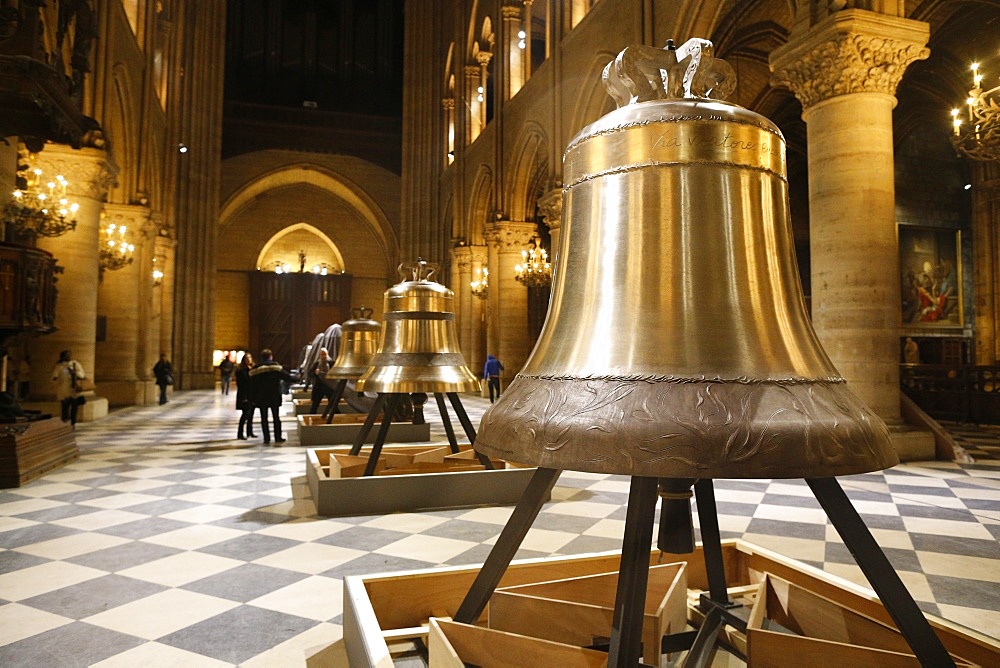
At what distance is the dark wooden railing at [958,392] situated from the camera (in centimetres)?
1109

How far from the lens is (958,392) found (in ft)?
37.6

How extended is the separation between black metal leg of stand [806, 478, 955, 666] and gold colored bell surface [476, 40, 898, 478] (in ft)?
0.34

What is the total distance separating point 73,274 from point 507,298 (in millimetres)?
10417

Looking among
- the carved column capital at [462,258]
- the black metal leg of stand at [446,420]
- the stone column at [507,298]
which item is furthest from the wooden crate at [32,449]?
the carved column capital at [462,258]

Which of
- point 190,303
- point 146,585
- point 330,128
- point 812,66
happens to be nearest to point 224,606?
point 146,585

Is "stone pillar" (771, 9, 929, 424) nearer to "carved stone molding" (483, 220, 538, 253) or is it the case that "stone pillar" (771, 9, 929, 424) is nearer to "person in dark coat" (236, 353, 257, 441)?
"person in dark coat" (236, 353, 257, 441)

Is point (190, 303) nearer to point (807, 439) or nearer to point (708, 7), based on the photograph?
point (708, 7)

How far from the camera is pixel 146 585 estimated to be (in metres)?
3.11

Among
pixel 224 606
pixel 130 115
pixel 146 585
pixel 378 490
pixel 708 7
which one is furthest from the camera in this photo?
pixel 130 115

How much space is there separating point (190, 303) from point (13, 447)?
19.2m

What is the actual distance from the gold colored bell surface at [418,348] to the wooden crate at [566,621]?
2.16 metres

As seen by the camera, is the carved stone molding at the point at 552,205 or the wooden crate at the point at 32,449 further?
the carved stone molding at the point at 552,205

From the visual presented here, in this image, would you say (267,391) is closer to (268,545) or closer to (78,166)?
(268,545)

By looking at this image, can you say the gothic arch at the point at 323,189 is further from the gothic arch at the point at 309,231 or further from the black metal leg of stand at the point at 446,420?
the black metal leg of stand at the point at 446,420
